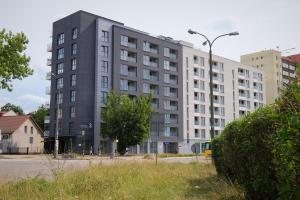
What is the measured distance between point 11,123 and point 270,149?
243ft

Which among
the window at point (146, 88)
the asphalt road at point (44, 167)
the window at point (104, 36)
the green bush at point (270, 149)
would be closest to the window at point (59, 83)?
the window at point (104, 36)

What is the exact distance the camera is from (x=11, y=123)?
7500cm

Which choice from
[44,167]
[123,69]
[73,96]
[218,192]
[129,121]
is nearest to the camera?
[218,192]

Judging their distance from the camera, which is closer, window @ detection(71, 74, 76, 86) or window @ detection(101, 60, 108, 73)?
window @ detection(71, 74, 76, 86)

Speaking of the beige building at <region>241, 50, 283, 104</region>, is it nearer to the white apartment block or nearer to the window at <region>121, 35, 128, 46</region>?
the white apartment block

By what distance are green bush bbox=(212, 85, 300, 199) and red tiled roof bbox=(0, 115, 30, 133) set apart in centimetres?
6917

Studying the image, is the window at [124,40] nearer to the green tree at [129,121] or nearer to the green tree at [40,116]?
the green tree at [129,121]

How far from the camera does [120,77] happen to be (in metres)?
71.0

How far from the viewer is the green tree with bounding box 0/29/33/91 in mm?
14898

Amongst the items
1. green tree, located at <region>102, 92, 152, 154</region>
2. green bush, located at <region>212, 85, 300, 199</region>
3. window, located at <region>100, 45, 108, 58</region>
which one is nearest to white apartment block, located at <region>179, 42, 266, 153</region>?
window, located at <region>100, 45, 108, 58</region>

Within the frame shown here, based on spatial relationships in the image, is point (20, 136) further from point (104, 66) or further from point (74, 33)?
point (74, 33)

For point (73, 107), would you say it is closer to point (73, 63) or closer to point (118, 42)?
point (73, 63)

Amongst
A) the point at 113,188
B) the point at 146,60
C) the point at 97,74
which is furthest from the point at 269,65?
the point at 113,188

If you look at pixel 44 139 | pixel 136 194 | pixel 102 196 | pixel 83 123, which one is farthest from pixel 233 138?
pixel 44 139
